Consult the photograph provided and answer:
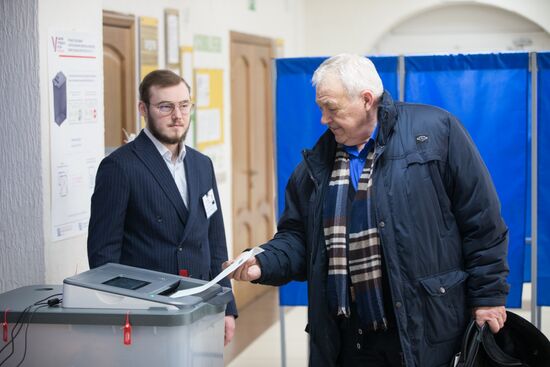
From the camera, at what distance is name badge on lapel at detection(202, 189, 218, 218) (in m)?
3.08

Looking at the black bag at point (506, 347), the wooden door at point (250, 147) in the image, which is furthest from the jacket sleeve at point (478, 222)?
the wooden door at point (250, 147)

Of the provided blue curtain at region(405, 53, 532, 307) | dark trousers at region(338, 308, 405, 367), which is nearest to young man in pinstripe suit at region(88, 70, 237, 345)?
dark trousers at region(338, 308, 405, 367)

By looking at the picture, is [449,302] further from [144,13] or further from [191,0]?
[191,0]

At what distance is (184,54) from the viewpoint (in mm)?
5477

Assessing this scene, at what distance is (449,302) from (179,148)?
41.1 inches

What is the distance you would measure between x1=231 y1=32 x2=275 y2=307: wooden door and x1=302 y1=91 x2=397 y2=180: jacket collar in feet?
12.9

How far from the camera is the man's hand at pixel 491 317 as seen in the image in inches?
102

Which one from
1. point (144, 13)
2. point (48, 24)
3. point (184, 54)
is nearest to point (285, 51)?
point (184, 54)

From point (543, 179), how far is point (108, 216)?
2.16 meters

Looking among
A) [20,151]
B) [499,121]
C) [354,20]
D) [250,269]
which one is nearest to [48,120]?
[20,151]

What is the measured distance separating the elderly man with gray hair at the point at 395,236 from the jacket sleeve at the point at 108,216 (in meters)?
0.44

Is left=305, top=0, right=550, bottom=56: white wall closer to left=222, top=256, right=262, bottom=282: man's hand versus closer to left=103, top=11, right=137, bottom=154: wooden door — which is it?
left=103, top=11, right=137, bottom=154: wooden door

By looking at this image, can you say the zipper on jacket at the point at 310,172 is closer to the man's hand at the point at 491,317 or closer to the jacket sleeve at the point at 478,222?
the jacket sleeve at the point at 478,222

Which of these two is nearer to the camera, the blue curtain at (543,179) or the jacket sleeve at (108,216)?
the jacket sleeve at (108,216)
